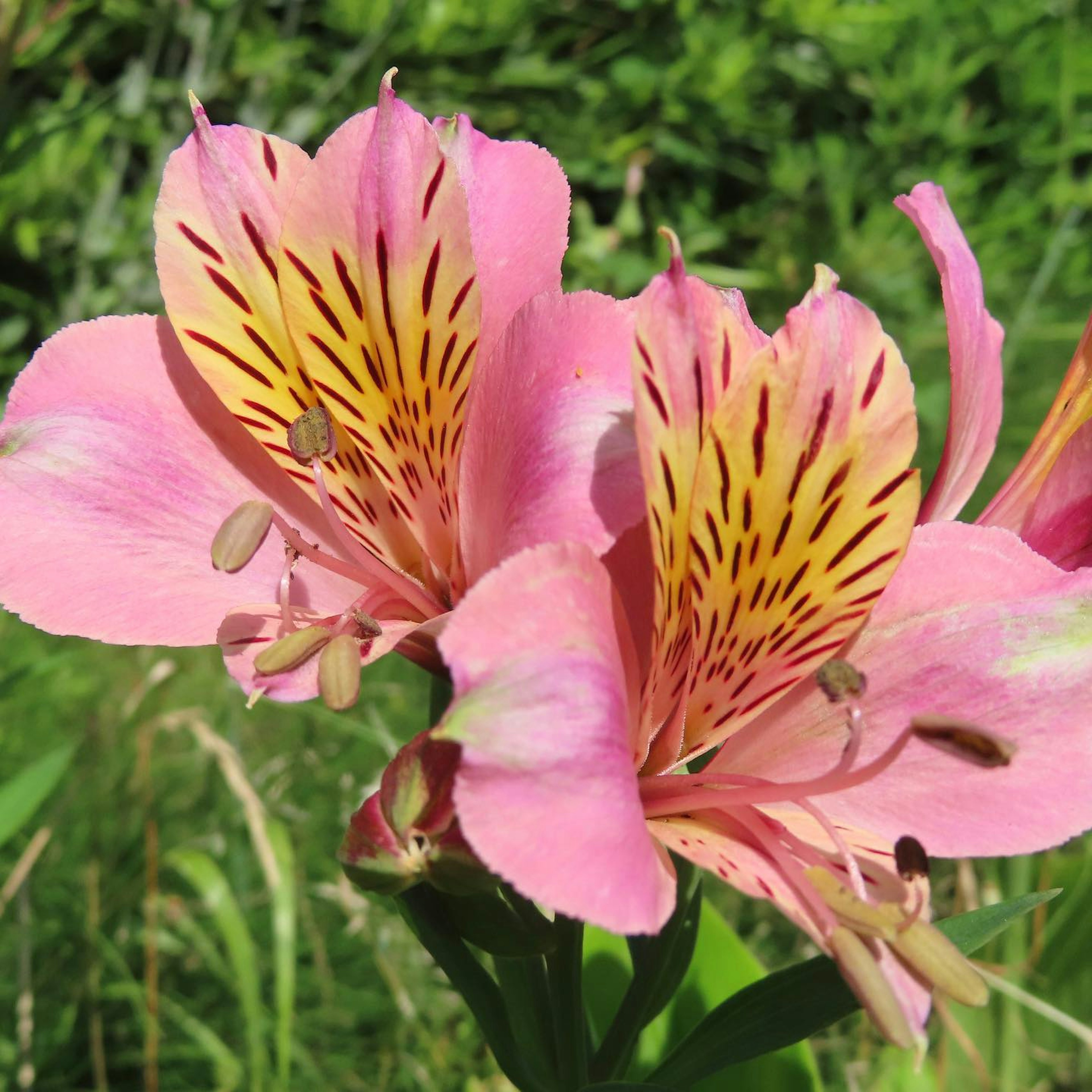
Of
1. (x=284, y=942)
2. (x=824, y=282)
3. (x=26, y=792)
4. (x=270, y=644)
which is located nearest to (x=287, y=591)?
(x=270, y=644)

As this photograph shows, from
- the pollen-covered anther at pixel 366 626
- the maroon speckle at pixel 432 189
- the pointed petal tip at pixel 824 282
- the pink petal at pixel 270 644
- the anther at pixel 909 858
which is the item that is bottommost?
the anther at pixel 909 858

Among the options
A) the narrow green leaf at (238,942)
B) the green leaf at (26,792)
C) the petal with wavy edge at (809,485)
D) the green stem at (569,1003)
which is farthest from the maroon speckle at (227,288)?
the narrow green leaf at (238,942)

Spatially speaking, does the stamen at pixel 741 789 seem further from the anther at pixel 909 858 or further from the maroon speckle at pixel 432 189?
the maroon speckle at pixel 432 189

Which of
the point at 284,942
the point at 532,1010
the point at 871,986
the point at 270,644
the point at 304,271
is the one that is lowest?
the point at 284,942

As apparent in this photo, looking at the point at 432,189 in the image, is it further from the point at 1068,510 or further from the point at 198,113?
the point at 1068,510

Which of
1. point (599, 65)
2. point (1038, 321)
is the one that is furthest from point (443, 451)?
point (599, 65)

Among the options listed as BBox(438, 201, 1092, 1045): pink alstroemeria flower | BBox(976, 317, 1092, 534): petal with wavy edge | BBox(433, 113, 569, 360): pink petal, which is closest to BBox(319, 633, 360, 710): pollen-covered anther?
BBox(438, 201, 1092, 1045): pink alstroemeria flower

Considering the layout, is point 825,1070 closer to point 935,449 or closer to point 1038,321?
point 935,449
